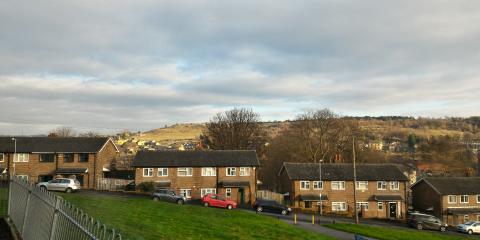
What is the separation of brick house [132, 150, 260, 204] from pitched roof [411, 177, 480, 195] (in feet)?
92.6

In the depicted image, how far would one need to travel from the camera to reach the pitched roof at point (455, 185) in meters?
63.6

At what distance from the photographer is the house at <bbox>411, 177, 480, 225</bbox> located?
6284 centimetres

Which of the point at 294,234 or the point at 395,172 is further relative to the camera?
the point at 395,172

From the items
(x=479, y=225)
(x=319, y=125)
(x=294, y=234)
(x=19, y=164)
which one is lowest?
(x=479, y=225)

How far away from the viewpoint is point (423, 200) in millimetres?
68312

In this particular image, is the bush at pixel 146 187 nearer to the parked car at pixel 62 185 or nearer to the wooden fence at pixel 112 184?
the wooden fence at pixel 112 184

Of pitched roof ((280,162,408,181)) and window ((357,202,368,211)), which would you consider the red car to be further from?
window ((357,202,368,211))

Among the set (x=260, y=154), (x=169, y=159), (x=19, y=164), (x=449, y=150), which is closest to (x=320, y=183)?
(x=169, y=159)

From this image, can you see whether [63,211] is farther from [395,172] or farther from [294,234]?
[395,172]

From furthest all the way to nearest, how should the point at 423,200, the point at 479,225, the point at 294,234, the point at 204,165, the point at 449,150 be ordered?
1. the point at 449,150
2. the point at 423,200
3. the point at 204,165
4. the point at 479,225
5. the point at 294,234

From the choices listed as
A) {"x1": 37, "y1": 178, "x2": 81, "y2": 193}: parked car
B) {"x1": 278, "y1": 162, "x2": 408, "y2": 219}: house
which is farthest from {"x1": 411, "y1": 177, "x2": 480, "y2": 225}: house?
{"x1": 37, "y1": 178, "x2": 81, "y2": 193}: parked car

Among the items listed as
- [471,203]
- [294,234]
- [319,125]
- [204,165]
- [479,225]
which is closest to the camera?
[294,234]

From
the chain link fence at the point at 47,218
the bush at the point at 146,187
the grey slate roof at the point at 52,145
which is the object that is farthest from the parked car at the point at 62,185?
the chain link fence at the point at 47,218

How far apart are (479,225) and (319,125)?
130 feet
